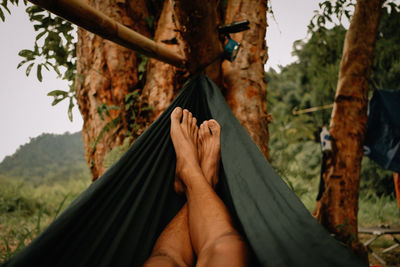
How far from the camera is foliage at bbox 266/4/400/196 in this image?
2.40m

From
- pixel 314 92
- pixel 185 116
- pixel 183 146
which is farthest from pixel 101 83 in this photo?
pixel 314 92

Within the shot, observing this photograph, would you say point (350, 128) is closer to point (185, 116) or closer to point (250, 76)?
point (250, 76)

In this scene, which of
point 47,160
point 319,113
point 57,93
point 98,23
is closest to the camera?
point 98,23

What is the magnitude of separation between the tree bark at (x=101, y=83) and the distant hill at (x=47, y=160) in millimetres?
9078

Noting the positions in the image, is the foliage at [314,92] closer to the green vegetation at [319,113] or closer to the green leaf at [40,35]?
the green vegetation at [319,113]

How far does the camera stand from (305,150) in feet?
16.1

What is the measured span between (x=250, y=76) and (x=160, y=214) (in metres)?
1.04

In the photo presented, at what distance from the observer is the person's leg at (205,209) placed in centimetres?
56

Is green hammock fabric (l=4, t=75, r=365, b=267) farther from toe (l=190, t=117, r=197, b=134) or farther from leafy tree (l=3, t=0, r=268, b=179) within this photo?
leafy tree (l=3, t=0, r=268, b=179)

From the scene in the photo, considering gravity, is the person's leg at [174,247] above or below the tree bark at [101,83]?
below

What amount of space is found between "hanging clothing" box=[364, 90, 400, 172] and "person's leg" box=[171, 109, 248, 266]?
2128 mm

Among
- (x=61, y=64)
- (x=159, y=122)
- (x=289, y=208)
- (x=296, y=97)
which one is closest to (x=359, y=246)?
(x=289, y=208)

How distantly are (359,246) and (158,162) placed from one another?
5.07 feet

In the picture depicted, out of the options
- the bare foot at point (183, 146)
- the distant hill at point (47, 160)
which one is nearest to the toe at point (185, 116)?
the bare foot at point (183, 146)
